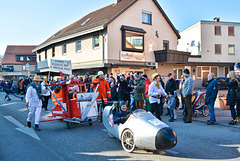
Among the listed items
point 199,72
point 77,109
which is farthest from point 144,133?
point 199,72

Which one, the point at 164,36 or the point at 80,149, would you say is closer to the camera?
the point at 80,149

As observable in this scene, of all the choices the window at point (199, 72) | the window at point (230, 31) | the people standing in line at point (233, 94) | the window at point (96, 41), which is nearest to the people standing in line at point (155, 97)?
the people standing in line at point (233, 94)

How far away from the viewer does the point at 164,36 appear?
25719 millimetres

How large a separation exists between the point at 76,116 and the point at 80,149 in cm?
258

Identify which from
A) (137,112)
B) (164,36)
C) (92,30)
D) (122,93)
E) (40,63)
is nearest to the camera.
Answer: (137,112)

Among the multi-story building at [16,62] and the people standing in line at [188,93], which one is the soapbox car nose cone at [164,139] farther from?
the multi-story building at [16,62]

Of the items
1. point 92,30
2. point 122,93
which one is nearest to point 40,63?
point 92,30

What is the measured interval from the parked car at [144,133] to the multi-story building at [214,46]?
2761 cm

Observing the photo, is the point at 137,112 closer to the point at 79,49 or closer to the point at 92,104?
the point at 92,104

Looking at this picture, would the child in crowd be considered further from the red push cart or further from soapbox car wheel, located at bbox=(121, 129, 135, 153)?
soapbox car wheel, located at bbox=(121, 129, 135, 153)

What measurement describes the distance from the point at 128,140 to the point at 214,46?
31.7 meters

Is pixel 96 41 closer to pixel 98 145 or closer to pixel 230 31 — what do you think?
pixel 98 145

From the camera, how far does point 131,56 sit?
22.1m

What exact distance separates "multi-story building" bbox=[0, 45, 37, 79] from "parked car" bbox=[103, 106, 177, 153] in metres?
56.7
